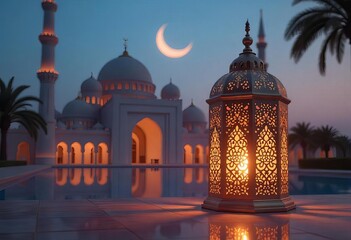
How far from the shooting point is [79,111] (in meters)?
34.6

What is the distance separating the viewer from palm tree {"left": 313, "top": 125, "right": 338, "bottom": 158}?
1097 inches

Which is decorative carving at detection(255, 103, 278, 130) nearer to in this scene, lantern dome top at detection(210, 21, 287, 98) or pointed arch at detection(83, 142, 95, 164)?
lantern dome top at detection(210, 21, 287, 98)

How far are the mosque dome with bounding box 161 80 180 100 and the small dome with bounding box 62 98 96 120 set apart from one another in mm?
7992

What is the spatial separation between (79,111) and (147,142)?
6502 millimetres

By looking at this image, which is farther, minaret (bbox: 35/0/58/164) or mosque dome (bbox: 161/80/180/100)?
mosque dome (bbox: 161/80/180/100)

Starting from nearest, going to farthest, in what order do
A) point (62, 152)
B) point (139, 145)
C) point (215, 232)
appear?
1. point (215, 232)
2. point (62, 152)
3. point (139, 145)

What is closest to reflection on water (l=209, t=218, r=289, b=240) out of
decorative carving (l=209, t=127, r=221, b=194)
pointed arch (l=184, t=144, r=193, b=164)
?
decorative carving (l=209, t=127, r=221, b=194)

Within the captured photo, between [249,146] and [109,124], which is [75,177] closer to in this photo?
[249,146]

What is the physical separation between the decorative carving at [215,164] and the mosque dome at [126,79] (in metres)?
29.0

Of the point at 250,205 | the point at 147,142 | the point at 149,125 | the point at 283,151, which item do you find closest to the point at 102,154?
the point at 147,142

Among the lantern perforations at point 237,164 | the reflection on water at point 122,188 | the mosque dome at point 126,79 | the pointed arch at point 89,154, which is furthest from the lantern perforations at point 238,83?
the mosque dome at point 126,79

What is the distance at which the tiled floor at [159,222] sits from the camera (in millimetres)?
3432

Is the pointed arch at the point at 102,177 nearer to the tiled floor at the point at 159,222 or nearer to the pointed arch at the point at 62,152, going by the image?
the tiled floor at the point at 159,222

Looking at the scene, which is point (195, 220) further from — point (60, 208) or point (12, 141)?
point (12, 141)
